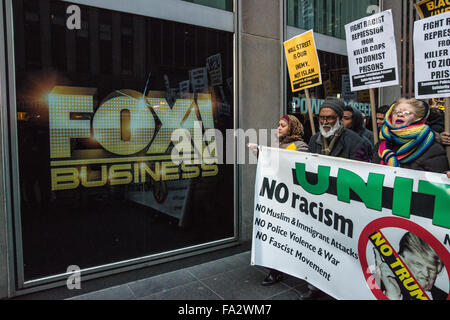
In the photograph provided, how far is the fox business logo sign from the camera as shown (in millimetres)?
3680

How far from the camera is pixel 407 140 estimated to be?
276 cm

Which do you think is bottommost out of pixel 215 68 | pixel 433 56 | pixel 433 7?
pixel 433 56

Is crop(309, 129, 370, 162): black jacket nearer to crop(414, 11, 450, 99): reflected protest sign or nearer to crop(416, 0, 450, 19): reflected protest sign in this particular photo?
crop(414, 11, 450, 99): reflected protest sign

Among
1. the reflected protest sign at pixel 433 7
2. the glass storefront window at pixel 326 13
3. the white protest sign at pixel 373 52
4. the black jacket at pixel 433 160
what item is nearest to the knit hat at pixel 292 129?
the white protest sign at pixel 373 52

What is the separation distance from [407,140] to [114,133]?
10.5 feet

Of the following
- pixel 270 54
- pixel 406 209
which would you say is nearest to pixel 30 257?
pixel 406 209

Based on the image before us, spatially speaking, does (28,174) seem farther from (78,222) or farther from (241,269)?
(241,269)

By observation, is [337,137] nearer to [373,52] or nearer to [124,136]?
[373,52]

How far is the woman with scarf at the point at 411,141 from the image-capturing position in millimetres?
2646

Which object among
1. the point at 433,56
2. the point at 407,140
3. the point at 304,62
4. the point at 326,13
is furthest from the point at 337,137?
the point at 326,13

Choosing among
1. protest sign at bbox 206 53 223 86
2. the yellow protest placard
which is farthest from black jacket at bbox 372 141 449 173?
protest sign at bbox 206 53 223 86

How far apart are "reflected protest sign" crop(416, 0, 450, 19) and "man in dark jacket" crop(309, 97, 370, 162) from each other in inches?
57.3

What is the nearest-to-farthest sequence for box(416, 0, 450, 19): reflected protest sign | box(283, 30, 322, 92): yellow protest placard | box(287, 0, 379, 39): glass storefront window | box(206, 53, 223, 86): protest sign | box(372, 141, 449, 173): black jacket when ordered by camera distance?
box(372, 141, 449, 173): black jacket → box(416, 0, 450, 19): reflected protest sign → box(283, 30, 322, 92): yellow protest placard → box(206, 53, 223, 86): protest sign → box(287, 0, 379, 39): glass storefront window

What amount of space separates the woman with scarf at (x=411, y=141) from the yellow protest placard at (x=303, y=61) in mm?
1380
